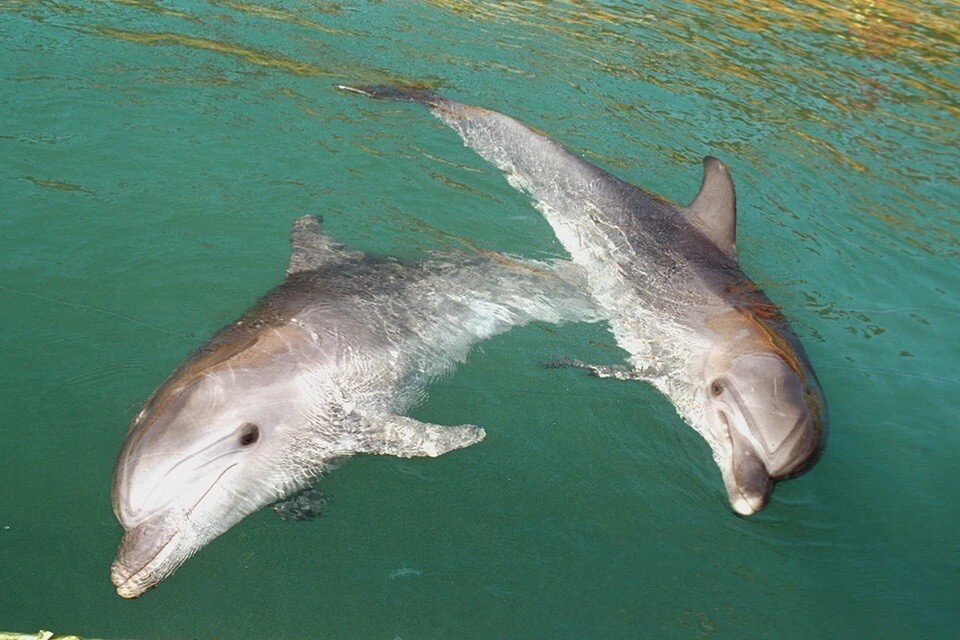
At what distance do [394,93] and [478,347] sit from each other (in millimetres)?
5314

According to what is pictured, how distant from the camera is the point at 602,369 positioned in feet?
25.2

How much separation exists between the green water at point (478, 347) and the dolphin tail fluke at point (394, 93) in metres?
0.15

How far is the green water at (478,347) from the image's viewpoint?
215 inches

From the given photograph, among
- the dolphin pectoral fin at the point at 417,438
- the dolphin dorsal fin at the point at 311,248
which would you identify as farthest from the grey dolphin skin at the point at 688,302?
the dolphin dorsal fin at the point at 311,248

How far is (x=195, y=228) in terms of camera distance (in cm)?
841

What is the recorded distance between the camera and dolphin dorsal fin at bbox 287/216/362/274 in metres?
7.89

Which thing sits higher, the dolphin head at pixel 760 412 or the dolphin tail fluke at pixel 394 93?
the dolphin tail fluke at pixel 394 93

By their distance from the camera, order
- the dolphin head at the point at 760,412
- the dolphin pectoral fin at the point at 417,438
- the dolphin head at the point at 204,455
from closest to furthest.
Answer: the dolphin head at the point at 204,455 < the dolphin pectoral fin at the point at 417,438 < the dolphin head at the point at 760,412

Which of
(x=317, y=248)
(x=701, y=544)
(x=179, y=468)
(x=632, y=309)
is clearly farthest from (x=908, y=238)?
(x=179, y=468)

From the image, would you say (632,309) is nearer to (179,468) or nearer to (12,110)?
(179,468)

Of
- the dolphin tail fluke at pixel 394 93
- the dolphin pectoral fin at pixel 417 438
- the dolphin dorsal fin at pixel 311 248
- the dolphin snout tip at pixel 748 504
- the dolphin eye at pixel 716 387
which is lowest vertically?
the dolphin snout tip at pixel 748 504

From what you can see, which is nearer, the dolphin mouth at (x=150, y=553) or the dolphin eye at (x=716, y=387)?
the dolphin mouth at (x=150, y=553)

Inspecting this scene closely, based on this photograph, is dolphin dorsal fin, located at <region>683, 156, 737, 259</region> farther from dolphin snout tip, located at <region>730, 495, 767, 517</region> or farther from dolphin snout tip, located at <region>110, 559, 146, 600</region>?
dolphin snout tip, located at <region>110, 559, 146, 600</region>

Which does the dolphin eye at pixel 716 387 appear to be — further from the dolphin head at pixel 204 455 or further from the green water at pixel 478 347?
the dolphin head at pixel 204 455
